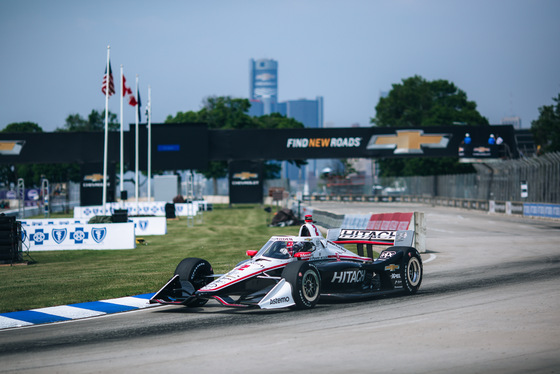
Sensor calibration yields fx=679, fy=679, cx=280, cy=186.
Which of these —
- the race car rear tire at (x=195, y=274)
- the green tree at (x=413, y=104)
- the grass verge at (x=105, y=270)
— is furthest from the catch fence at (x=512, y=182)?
the green tree at (x=413, y=104)

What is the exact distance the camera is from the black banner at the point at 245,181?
6844cm

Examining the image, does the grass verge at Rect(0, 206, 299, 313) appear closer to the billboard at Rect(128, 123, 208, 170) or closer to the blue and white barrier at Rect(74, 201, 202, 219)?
the blue and white barrier at Rect(74, 201, 202, 219)

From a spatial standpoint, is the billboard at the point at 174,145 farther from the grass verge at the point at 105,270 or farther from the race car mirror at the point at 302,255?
the race car mirror at the point at 302,255

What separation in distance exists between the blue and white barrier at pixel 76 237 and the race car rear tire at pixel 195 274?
50.5 feet

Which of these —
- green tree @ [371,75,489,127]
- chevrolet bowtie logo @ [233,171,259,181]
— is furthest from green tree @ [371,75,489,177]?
chevrolet bowtie logo @ [233,171,259,181]

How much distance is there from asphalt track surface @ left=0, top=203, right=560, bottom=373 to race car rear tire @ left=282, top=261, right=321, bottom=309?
0.78 feet

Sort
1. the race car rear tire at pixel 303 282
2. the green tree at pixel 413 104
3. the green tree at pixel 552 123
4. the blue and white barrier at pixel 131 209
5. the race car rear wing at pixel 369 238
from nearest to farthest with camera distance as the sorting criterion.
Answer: the race car rear tire at pixel 303 282 < the race car rear wing at pixel 369 238 < the blue and white barrier at pixel 131 209 < the green tree at pixel 552 123 < the green tree at pixel 413 104

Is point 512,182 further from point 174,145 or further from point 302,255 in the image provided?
point 302,255

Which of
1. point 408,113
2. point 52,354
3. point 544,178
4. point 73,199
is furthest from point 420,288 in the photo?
point 408,113

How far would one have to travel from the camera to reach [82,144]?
66812mm

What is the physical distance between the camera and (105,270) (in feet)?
66.4

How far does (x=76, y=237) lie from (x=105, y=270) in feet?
27.3

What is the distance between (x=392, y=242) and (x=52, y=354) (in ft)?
33.0

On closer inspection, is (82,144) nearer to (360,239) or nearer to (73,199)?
(73,199)
